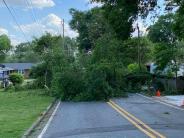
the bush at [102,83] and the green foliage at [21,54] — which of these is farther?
the green foliage at [21,54]

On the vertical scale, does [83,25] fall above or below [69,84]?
above

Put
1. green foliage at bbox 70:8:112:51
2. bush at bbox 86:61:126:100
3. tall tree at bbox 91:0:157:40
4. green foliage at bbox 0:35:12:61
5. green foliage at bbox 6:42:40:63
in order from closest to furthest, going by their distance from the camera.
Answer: tall tree at bbox 91:0:157:40, bush at bbox 86:61:126:100, green foliage at bbox 70:8:112:51, green foliage at bbox 0:35:12:61, green foliage at bbox 6:42:40:63

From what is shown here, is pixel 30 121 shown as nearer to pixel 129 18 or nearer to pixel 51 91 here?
pixel 129 18

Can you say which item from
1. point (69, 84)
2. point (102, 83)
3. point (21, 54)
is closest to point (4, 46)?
point (21, 54)

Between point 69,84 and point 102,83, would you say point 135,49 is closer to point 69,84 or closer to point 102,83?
point 69,84

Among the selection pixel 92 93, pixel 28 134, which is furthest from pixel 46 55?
pixel 28 134

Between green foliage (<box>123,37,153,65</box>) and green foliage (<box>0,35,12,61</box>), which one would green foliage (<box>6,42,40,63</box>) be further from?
green foliage (<box>123,37,153,65</box>)

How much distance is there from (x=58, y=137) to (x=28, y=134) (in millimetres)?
1447

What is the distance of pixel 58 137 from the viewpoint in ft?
51.0

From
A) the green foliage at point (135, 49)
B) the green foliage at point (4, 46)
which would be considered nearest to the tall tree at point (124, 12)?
the green foliage at point (135, 49)

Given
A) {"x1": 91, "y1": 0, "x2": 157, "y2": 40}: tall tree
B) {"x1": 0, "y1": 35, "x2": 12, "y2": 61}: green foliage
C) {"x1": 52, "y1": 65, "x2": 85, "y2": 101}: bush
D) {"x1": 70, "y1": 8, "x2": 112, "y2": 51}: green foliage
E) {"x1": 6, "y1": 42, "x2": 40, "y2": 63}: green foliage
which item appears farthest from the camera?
{"x1": 6, "y1": 42, "x2": 40, "y2": 63}: green foliage

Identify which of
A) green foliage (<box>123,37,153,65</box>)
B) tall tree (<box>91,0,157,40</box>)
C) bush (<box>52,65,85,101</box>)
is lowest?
bush (<box>52,65,85,101</box>)

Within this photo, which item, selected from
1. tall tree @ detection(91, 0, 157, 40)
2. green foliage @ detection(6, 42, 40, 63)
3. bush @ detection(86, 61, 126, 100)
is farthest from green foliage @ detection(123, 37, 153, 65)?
green foliage @ detection(6, 42, 40, 63)

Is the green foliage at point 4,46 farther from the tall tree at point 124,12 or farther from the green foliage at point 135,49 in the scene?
the tall tree at point 124,12
